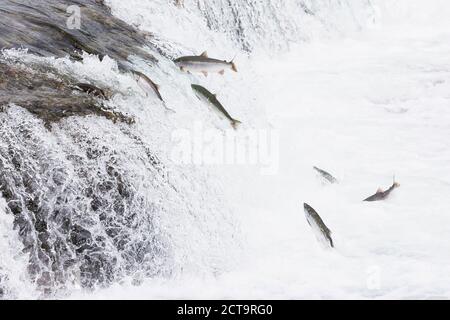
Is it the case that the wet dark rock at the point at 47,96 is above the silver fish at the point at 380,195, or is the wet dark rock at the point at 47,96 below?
above

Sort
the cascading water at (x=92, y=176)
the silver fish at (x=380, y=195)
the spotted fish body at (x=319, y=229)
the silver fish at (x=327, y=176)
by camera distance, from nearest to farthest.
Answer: the cascading water at (x=92, y=176)
the spotted fish body at (x=319, y=229)
the silver fish at (x=380, y=195)
the silver fish at (x=327, y=176)

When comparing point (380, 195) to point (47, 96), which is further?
point (380, 195)

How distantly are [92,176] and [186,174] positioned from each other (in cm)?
79

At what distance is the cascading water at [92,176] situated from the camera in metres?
3.62

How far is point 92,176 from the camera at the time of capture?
12.8 ft

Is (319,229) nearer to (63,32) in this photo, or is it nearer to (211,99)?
(211,99)

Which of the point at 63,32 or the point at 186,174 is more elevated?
the point at 63,32

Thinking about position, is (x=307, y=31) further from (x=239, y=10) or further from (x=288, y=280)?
(x=288, y=280)

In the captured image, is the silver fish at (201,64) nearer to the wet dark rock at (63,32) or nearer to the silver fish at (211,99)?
the silver fish at (211,99)

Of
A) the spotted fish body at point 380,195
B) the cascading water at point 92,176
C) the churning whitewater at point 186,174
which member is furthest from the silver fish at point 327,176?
the cascading water at point 92,176

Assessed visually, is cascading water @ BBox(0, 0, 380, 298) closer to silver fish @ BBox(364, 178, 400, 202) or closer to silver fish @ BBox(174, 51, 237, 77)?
silver fish @ BBox(174, 51, 237, 77)

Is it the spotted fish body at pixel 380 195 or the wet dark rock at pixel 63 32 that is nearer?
the wet dark rock at pixel 63 32

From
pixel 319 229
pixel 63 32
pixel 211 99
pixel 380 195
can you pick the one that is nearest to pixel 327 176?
pixel 380 195

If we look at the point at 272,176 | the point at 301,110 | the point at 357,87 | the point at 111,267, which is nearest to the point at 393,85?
the point at 357,87
